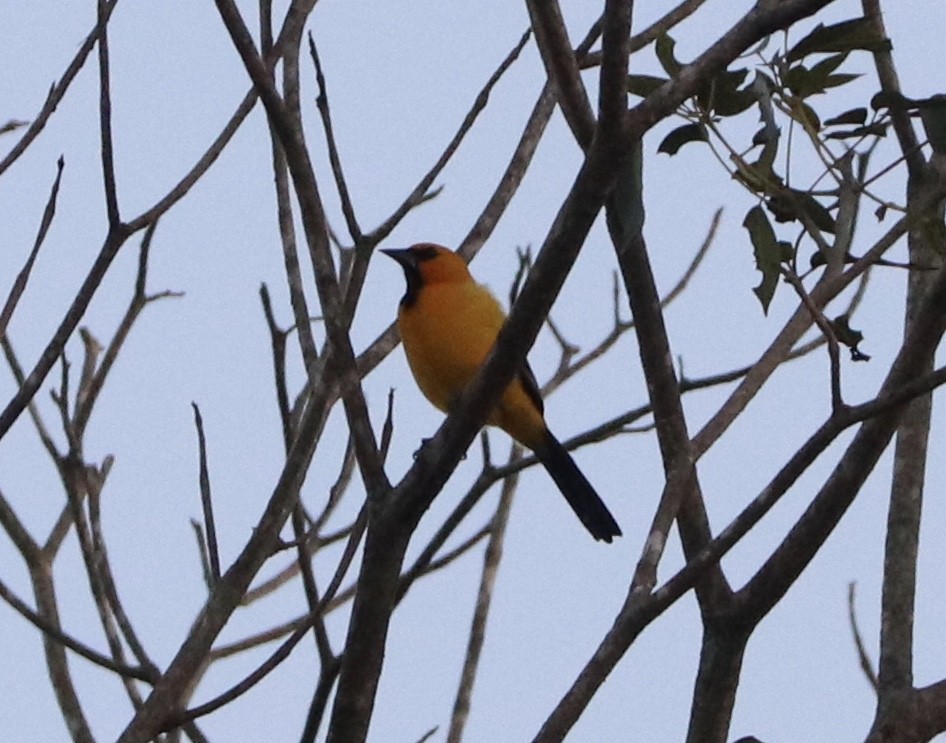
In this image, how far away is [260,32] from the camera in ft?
9.83

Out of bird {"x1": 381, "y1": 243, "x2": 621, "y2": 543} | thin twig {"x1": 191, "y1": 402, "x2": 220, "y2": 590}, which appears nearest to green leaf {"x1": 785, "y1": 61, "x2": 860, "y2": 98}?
thin twig {"x1": 191, "y1": 402, "x2": 220, "y2": 590}

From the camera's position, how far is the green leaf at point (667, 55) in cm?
258

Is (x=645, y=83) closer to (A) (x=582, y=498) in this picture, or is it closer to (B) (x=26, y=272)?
(B) (x=26, y=272)

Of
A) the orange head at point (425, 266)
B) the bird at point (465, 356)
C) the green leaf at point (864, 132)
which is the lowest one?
the green leaf at point (864, 132)

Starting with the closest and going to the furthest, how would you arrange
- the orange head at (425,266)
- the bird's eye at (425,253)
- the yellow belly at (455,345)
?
the yellow belly at (455,345) < the orange head at (425,266) < the bird's eye at (425,253)

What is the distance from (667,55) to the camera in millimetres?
2580

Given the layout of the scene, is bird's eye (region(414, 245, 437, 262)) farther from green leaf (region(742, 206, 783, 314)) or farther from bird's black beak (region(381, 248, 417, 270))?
green leaf (region(742, 206, 783, 314))

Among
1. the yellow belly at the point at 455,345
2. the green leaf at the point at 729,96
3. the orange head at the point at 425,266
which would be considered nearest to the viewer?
the green leaf at the point at 729,96

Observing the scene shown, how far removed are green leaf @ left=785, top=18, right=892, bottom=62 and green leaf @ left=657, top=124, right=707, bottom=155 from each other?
182 mm

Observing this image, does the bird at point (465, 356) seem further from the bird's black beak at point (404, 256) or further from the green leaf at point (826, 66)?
the green leaf at point (826, 66)

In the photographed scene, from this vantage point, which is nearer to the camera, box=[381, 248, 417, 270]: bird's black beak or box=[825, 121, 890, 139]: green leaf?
box=[825, 121, 890, 139]: green leaf

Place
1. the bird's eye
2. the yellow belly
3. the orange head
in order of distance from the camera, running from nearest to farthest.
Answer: the yellow belly
the orange head
the bird's eye

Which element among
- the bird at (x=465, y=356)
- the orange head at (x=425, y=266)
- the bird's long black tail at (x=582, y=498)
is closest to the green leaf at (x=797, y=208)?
the bird at (x=465, y=356)

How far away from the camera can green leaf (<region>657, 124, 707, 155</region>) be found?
257 centimetres
